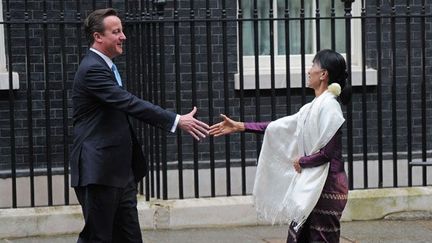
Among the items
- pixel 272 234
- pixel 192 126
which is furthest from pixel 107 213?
pixel 272 234

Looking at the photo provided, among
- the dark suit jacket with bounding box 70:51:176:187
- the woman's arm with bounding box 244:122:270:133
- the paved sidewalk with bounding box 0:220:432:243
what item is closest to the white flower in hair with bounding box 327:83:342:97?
the woman's arm with bounding box 244:122:270:133

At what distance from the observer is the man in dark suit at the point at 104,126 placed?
15.8 ft

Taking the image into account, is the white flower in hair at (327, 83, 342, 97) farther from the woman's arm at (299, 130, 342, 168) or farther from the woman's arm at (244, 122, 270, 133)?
the woman's arm at (244, 122, 270, 133)

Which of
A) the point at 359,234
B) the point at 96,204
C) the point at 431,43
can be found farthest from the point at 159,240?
the point at 431,43

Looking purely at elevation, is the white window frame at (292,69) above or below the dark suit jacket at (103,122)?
above

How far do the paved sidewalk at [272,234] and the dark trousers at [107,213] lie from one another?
1943 mm

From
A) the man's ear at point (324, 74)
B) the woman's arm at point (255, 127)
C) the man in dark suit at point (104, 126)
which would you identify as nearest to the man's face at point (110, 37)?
the man in dark suit at point (104, 126)

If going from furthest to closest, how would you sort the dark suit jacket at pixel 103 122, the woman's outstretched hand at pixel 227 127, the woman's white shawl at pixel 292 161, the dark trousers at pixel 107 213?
the woman's outstretched hand at pixel 227 127 < the woman's white shawl at pixel 292 161 < the dark trousers at pixel 107 213 < the dark suit jacket at pixel 103 122

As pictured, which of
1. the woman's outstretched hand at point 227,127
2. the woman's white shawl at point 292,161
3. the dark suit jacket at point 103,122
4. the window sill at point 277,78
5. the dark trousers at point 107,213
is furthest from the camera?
Result: the window sill at point 277,78

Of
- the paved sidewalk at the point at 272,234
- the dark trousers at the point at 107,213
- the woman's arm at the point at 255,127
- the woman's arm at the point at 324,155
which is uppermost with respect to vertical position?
the woman's arm at the point at 255,127

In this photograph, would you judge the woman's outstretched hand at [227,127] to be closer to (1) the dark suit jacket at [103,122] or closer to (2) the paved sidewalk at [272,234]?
(1) the dark suit jacket at [103,122]

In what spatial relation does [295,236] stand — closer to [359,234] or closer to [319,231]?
[319,231]

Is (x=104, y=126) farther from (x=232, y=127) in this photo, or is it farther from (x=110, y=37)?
(x=232, y=127)

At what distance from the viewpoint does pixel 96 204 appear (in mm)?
4898
